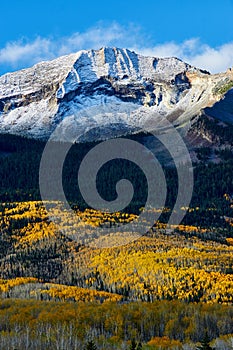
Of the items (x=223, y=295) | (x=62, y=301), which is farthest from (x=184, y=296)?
(x=62, y=301)

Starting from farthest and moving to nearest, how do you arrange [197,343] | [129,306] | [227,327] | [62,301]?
1. [62,301]
2. [129,306]
3. [227,327]
4. [197,343]

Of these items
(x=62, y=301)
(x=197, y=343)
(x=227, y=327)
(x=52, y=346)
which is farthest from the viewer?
(x=62, y=301)

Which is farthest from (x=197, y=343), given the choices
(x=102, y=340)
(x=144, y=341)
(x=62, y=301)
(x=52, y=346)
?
(x=62, y=301)

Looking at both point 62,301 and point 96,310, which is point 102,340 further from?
point 62,301

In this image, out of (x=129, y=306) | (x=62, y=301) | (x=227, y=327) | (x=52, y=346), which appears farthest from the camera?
(x=62, y=301)

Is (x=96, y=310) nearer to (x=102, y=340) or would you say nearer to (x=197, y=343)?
(x=102, y=340)

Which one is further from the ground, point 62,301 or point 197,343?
point 62,301

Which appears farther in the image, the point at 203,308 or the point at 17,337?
the point at 203,308

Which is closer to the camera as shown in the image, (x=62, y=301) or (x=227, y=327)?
(x=227, y=327)

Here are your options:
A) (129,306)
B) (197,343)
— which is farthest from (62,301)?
(197,343)

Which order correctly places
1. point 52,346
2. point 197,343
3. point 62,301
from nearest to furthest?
point 52,346 → point 197,343 → point 62,301
